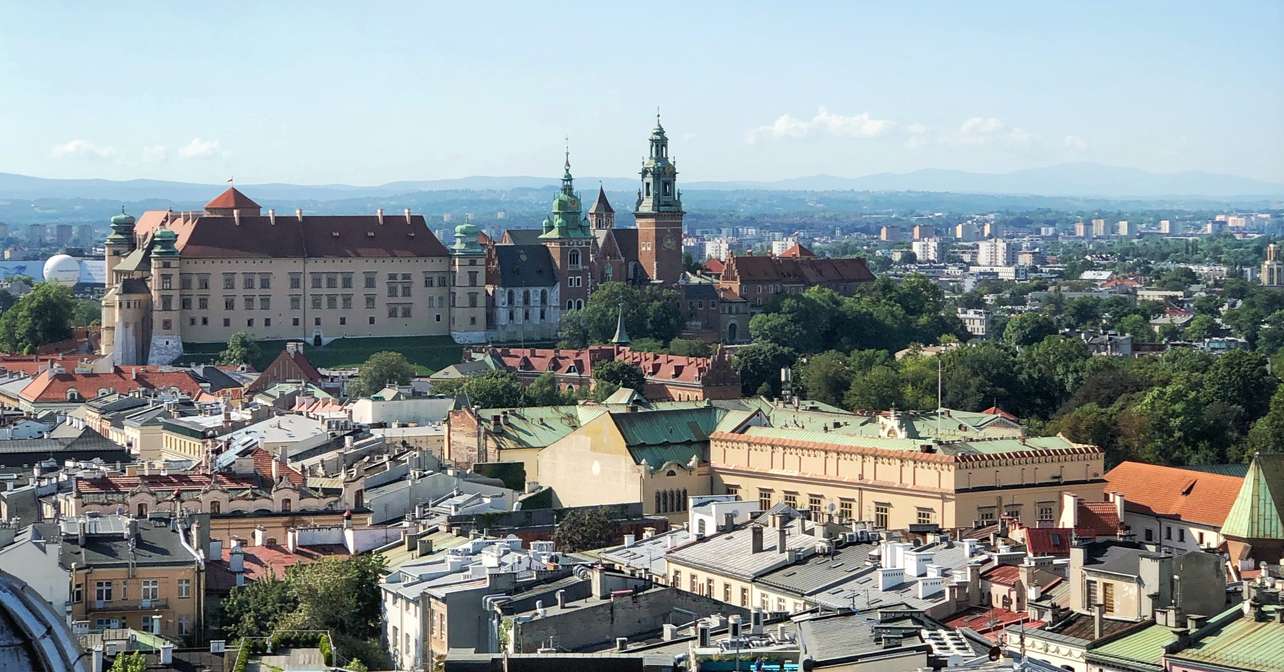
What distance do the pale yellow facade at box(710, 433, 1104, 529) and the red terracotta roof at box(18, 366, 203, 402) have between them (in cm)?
4563

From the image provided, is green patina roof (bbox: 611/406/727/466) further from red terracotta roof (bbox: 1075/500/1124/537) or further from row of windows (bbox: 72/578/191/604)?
row of windows (bbox: 72/578/191/604)

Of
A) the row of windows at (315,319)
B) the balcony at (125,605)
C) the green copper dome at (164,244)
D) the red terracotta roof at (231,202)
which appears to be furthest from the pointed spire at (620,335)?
the balcony at (125,605)

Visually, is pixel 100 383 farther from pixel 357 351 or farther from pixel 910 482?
pixel 910 482

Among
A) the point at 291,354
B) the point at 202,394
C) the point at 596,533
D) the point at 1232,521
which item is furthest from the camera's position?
the point at 291,354

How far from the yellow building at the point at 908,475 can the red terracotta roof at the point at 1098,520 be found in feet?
5.13

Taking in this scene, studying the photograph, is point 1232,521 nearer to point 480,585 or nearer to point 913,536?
point 913,536

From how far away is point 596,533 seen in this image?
1972 inches

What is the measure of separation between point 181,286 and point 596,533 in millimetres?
79838

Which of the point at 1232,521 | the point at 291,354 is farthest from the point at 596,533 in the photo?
the point at 291,354

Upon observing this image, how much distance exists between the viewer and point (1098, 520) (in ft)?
163

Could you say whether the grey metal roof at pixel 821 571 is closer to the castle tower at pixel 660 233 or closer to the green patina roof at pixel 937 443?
the green patina roof at pixel 937 443

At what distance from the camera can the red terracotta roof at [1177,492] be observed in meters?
54.1

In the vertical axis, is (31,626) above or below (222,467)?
above

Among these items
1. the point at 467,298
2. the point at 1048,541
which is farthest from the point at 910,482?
the point at 467,298
